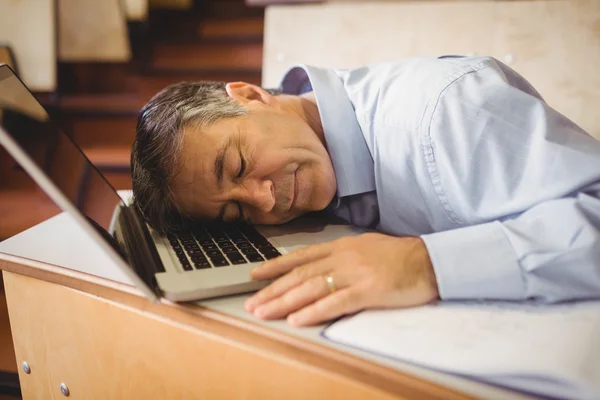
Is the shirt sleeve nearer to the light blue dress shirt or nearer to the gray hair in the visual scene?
the light blue dress shirt

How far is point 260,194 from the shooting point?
0.69 metres

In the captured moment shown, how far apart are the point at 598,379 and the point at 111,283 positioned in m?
0.51

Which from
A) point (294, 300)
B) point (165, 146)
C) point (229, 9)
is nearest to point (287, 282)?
point (294, 300)

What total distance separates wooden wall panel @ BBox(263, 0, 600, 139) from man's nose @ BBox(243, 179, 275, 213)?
2.55 ft

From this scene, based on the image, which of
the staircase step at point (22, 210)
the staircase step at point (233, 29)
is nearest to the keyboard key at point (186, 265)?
the staircase step at point (22, 210)

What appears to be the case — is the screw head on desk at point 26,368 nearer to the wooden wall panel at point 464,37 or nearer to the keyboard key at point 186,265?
the keyboard key at point 186,265

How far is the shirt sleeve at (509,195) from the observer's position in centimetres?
49

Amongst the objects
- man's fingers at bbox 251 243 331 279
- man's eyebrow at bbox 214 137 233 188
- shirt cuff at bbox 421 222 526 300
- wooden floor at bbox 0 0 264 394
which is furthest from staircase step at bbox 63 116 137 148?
shirt cuff at bbox 421 222 526 300

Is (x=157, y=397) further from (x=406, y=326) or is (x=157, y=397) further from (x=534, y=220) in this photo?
(x=534, y=220)

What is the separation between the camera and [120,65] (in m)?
2.12

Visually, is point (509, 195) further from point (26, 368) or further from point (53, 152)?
point (26, 368)

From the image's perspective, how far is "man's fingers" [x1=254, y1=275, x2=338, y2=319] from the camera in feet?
1.53

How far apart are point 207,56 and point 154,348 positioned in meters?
1.75

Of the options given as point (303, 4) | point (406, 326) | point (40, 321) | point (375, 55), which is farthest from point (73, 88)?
point (406, 326)
